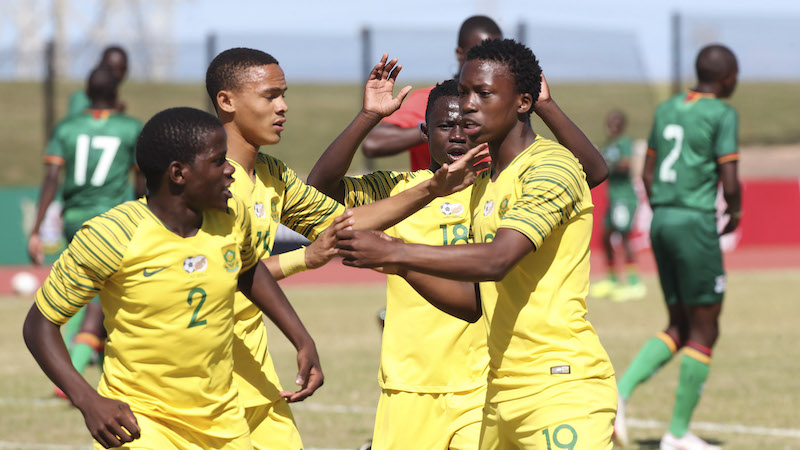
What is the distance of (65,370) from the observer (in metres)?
3.84

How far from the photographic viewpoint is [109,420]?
379 cm

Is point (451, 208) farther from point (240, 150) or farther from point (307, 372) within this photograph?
point (307, 372)

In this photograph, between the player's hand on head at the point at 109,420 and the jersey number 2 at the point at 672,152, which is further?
the jersey number 2 at the point at 672,152

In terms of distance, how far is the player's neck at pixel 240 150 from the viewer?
4625mm

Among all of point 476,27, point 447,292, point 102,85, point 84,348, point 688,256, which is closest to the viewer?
point 447,292

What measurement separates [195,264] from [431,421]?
142cm

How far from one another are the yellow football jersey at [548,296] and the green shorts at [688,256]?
3.84 metres

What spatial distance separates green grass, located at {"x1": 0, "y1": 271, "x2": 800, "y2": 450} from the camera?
7719 millimetres

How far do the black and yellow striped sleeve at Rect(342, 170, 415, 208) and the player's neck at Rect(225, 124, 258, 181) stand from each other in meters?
0.62

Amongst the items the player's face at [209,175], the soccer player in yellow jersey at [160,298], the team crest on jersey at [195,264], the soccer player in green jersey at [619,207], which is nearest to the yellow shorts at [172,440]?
the soccer player in yellow jersey at [160,298]

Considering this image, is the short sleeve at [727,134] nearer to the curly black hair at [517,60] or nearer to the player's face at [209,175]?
the curly black hair at [517,60]

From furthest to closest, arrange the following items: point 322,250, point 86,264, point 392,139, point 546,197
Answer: point 392,139 → point 322,250 → point 86,264 → point 546,197

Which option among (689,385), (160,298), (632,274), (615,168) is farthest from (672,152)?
(615,168)

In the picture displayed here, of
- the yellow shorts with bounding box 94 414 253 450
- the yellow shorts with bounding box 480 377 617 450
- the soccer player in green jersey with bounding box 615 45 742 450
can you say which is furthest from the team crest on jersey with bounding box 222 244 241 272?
the soccer player in green jersey with bounding box 615 45 742 450
